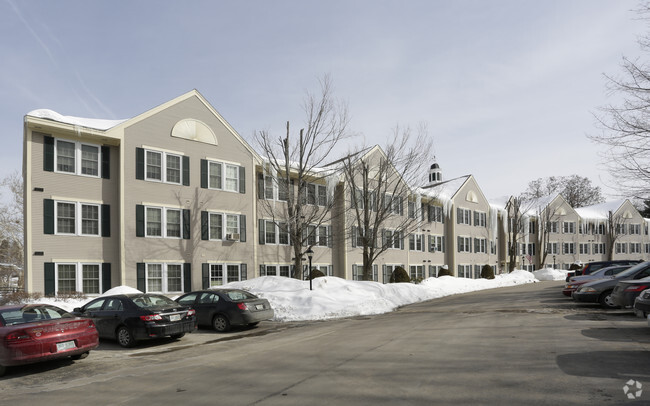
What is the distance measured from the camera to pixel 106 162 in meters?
22.0

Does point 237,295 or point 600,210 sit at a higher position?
point 600,210

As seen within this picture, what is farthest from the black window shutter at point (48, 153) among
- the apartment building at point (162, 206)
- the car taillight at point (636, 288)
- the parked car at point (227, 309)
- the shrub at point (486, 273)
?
the shrub at point (486, 273)

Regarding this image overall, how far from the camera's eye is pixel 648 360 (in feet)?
25.3

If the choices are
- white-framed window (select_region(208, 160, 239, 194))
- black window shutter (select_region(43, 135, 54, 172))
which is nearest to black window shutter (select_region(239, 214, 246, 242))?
white-framed window (select_region(208, 160, 239, 194))

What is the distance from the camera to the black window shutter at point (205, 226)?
24519 millimetres

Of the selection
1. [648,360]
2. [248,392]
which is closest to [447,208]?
[648,360]

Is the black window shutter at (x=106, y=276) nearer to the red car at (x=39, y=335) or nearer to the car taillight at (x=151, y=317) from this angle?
the car taillight at (x=151, y=317)

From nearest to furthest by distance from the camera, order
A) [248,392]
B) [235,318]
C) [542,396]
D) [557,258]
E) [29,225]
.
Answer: [542,396], [248,392], [235,318], [29,225], [557,258]

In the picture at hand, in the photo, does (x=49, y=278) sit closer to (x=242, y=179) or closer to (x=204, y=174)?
(x=204, y=174)

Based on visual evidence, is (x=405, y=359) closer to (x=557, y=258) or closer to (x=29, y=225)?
(x=29, y=225)

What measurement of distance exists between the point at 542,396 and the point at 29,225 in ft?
A: 65.7

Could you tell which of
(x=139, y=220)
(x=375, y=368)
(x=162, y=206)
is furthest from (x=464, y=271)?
(x=375, y=368)

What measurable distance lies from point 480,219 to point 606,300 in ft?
108

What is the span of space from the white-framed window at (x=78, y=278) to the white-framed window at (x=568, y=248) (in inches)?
2264
